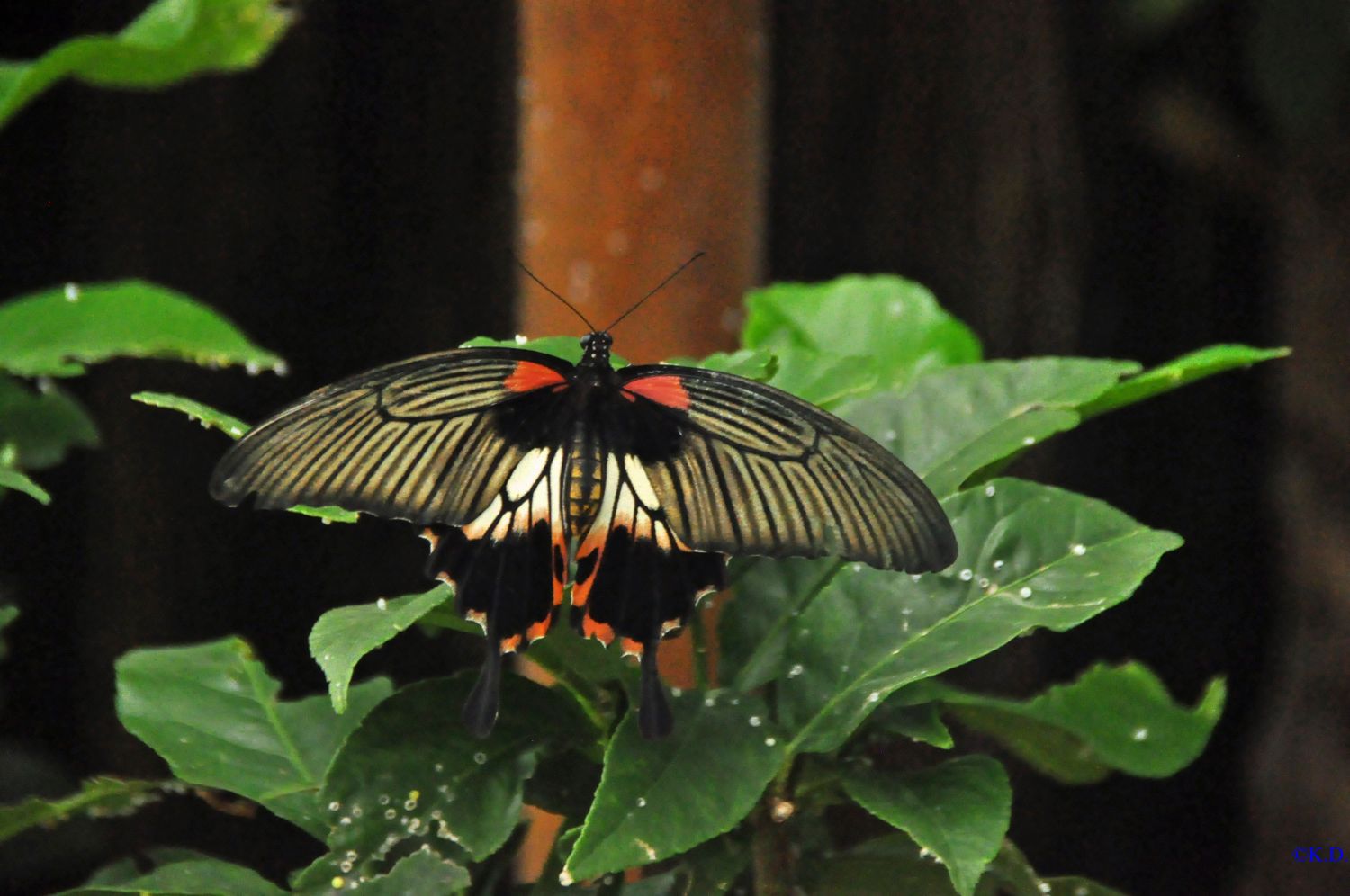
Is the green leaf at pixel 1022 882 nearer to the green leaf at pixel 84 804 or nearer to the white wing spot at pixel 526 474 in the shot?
the white wing spot at pixel 526 474

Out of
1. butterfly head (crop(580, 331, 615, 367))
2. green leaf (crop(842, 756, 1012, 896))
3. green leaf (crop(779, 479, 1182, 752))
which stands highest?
butterfly head (crop(580, 331, 615, 367))

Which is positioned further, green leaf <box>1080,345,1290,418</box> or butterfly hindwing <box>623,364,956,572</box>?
green leaf <box>1080,345,1290,418</box>

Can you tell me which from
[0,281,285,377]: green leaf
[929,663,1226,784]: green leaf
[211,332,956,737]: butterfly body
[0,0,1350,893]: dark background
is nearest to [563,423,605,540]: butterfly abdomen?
[211,332,956,737]: butterfly body

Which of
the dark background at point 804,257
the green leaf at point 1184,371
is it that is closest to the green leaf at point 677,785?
the green leaf at point 1184,371

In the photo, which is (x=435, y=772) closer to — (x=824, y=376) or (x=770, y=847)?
(x=770, y=847)

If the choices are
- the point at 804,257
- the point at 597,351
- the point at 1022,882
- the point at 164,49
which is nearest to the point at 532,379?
the point at 597,351

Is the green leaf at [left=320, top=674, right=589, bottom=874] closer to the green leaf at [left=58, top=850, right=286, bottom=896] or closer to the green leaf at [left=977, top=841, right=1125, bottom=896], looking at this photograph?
the green leaf at [left=58, top=850, right=286, bottom=896]
